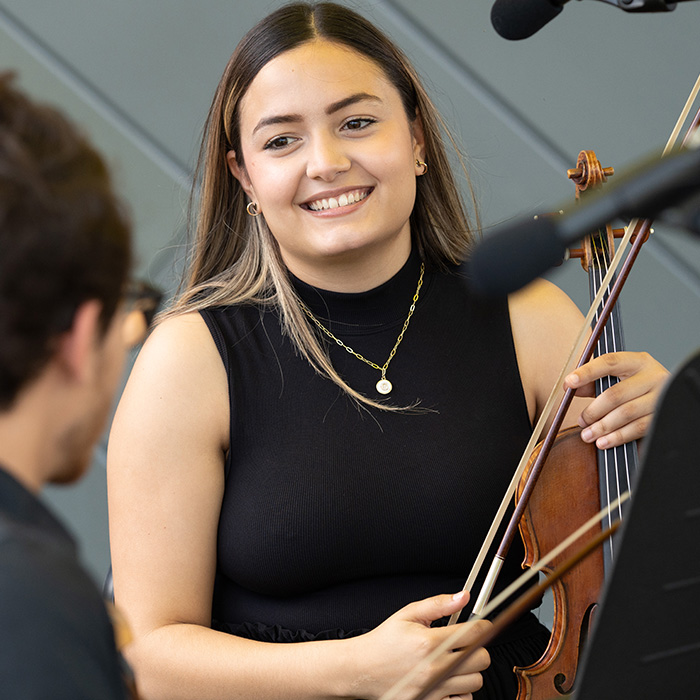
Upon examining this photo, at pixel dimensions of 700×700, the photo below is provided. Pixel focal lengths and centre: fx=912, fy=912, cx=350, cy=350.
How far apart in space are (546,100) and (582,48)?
0.13 metres

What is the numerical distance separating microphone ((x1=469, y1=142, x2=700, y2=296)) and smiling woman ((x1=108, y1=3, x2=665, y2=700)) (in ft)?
1.90

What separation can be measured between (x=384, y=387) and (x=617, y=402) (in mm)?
309

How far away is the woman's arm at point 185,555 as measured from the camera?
1005mm

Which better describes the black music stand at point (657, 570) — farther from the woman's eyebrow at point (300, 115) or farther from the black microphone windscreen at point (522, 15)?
the woman's eyebrow at point (300, 115)

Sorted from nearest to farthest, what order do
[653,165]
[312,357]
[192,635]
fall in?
[653,165] → [192,635] → [312,357]

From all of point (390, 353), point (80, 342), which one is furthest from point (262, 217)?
point (80, 342)

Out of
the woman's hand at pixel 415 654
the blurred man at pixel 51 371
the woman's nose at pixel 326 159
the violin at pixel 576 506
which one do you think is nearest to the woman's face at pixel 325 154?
the woman's nose at pixel 326 159

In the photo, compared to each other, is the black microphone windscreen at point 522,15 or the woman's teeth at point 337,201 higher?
the black microphone windscreen at point 522,15

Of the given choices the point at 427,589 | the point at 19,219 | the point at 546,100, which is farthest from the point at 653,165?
the point at 546,100

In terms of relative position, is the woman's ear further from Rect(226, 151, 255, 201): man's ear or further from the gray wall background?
the gray wall background

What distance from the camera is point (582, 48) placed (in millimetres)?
1950

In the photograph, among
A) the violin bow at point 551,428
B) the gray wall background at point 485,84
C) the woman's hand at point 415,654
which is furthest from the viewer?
the gray wall background at point 485,84

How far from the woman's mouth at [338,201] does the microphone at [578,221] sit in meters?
0.72

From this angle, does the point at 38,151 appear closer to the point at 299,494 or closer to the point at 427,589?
the point at 299,494
